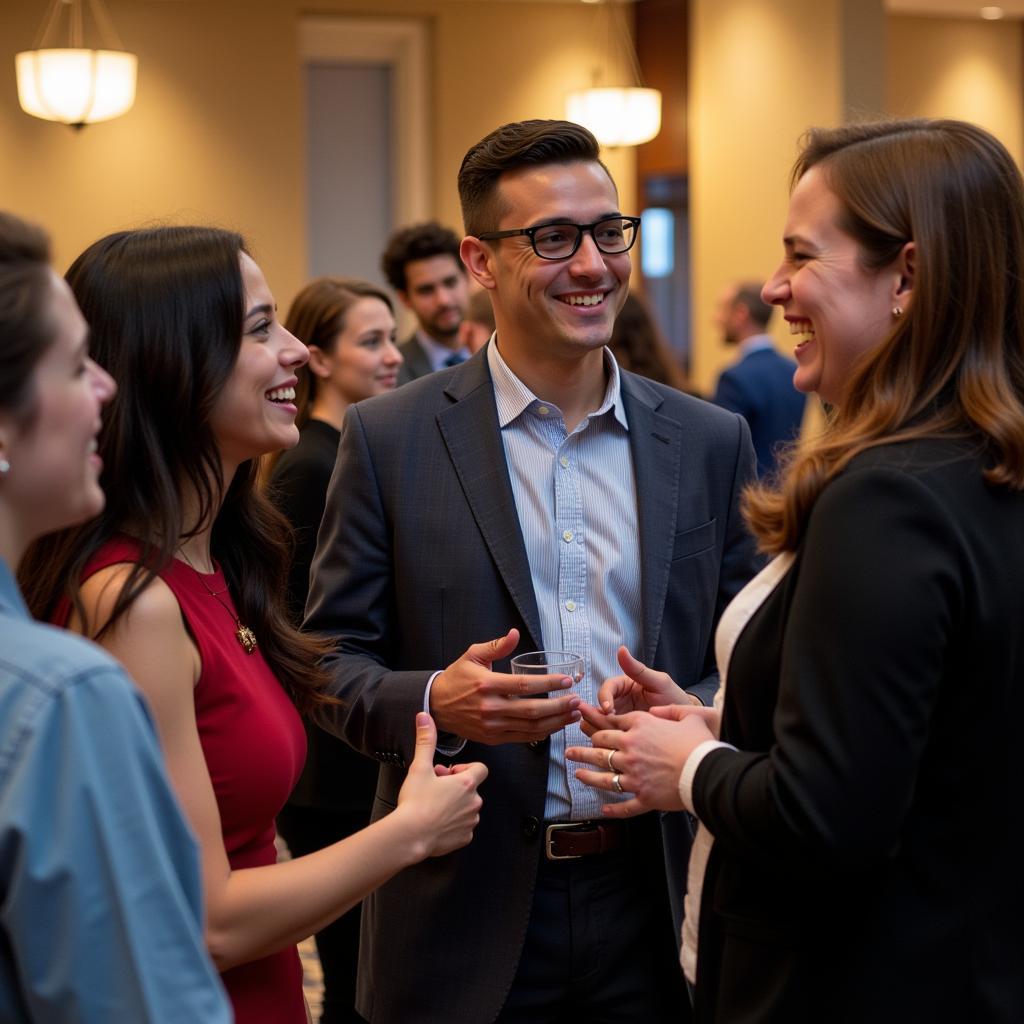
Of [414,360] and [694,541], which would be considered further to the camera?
[414,360]

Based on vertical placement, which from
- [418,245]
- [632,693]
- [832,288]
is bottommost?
[632,693]

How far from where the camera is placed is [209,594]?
1.84m

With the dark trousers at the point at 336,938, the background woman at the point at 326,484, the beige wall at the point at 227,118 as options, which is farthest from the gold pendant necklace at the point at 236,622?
the beige wall at the point at 227,118

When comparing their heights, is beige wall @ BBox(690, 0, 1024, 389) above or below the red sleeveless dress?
above

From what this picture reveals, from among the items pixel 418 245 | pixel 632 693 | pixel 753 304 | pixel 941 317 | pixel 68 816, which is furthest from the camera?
pixel 753 304

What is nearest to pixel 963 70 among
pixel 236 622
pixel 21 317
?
pixel 236 622

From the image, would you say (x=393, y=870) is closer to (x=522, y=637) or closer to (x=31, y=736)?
(x=522, y=637)

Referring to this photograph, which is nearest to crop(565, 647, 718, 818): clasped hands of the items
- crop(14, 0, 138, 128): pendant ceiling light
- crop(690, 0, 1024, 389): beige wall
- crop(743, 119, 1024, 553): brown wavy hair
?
crop(743, 119, 1024, 553): brown wavy hair

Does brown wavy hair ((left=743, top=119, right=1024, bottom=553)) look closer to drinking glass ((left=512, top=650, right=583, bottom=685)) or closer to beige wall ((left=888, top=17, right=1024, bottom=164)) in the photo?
drinking glass ((left=512, top=650, right=583, bottom=685))

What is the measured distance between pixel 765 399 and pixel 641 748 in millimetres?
5031

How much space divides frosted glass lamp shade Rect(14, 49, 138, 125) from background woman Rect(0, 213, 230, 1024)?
6.68 m

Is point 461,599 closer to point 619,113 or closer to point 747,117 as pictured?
point 619,113

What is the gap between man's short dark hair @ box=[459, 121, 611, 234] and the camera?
231cm

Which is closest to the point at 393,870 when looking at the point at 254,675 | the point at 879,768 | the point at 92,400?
the point at 254,675
